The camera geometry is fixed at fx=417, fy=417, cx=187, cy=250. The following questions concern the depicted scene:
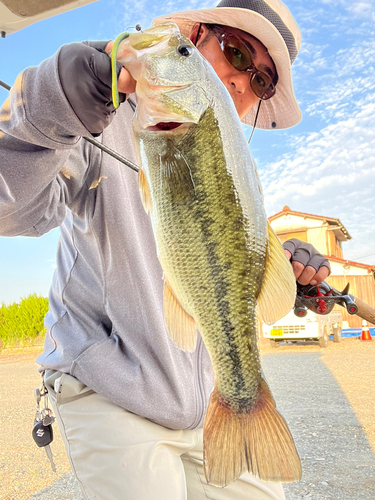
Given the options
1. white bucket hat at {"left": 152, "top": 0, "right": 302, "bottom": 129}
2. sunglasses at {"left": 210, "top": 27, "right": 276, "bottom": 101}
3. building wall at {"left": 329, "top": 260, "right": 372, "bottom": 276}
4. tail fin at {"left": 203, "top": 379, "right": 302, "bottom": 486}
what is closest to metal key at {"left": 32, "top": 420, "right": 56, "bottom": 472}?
tail fin at {"left": 203, "top": 379, "right": 302, "bottom": 486}

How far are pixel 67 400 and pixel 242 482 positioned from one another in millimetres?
1027

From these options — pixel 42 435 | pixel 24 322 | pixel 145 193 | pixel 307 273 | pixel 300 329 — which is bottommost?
pixel 300 329

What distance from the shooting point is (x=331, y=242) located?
829 inches

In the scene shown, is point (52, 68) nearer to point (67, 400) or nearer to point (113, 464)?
point (67, 400)

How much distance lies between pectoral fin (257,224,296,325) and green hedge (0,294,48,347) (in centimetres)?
1731

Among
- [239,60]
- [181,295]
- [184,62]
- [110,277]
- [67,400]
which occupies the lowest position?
[67,400]

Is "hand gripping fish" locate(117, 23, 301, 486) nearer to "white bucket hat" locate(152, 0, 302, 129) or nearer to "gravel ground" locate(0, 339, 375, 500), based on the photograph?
"white bucket hat" locate(152, 0, 302, 129)

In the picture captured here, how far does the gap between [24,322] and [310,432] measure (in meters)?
14.8

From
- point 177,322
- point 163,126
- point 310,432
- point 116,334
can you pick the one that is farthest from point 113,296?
point 310,432

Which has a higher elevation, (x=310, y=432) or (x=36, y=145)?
(x=36, y=145)

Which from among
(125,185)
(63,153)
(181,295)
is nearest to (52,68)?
(63,153)

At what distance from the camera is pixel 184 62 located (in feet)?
4.20

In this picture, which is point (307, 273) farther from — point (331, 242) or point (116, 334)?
point (331, 242)

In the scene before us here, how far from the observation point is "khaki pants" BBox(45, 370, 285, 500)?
5.88ft
